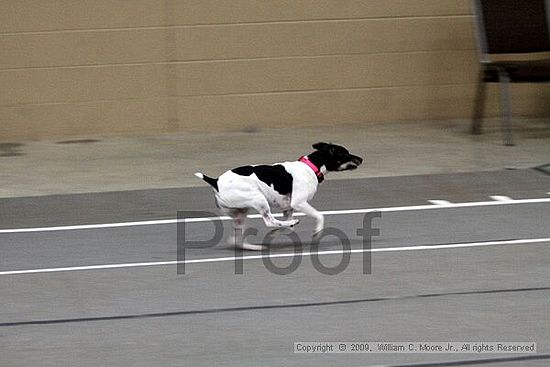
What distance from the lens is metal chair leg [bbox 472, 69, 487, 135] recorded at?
14.4m

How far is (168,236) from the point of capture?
9.76 metres

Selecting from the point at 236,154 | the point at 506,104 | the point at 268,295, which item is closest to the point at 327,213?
the point at 268,295

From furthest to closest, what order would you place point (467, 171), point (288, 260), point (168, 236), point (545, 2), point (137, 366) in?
point (545, 2) → point (467, 171) → point (168, 236) → point (288, 260) → point (137, 366)

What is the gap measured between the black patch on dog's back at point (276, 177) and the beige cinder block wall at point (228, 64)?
18.5 feet

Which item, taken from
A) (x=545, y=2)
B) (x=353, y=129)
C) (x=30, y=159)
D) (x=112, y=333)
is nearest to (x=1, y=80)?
(x=30, y=159)

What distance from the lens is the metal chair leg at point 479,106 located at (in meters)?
14.4

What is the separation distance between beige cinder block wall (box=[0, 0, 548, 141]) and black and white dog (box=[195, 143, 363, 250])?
5522 millimetres

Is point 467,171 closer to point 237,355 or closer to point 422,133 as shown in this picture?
point 422,133

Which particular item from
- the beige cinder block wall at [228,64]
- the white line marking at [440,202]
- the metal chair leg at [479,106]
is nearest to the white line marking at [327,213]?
the white line marking at [440,202]

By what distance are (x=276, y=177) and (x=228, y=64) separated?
575 centimetres

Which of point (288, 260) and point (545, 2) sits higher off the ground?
point (545, 2)

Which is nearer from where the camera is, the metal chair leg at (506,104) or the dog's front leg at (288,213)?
the dog's front leg at (288,213)

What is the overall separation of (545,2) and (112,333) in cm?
875

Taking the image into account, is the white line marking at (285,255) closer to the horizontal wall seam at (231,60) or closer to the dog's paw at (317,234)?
the dog's paw at (317,234)
